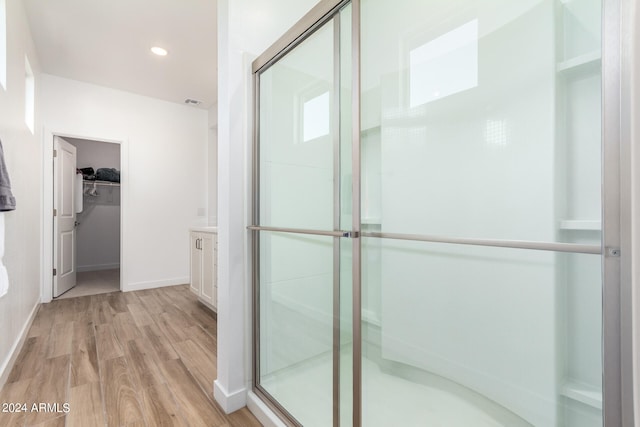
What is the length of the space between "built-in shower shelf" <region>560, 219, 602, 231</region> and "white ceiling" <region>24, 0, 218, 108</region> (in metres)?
2.76

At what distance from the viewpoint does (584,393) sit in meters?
0.70

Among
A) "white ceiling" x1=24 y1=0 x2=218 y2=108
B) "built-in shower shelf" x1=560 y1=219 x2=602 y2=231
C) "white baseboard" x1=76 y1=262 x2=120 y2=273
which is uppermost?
"white ceiling" x1=24 y1=0 x2=218 y2=108

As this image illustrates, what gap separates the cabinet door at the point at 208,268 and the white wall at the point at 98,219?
11.6 feet

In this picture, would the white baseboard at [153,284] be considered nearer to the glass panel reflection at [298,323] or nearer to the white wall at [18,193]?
the white wall at [18,193]

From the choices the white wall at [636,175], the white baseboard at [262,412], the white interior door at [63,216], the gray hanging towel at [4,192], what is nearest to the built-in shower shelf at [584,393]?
the white wall at [636,175]

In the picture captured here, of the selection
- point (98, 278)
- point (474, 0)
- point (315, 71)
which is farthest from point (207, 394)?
point (98, 278)

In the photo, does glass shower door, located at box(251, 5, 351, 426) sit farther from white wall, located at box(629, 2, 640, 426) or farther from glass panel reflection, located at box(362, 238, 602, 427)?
white wall, located at box(629, 2, 640, 426)

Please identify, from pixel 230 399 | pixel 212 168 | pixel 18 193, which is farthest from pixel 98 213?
pixel 230 399

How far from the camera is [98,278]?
481 cm

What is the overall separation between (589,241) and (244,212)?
1.43 meters

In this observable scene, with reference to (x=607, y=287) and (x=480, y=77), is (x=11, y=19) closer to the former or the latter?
(x=480, y=77)

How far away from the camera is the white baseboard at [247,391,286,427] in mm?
1414

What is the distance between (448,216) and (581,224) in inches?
12.9

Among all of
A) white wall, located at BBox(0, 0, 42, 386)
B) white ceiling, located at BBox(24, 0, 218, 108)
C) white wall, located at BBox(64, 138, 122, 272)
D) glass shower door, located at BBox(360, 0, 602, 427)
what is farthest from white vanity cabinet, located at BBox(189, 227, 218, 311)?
white wall, located at BBox(64, 138, 122, 272)
